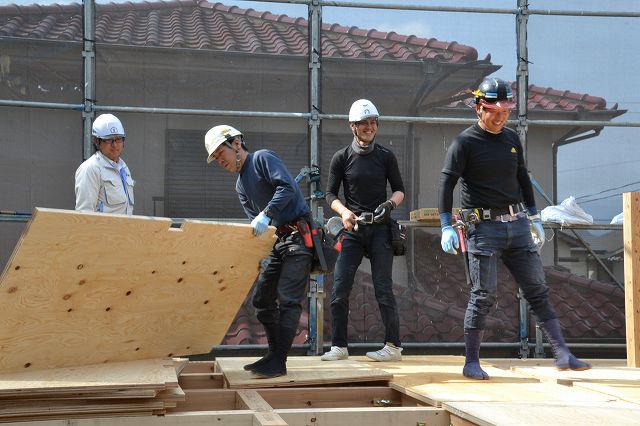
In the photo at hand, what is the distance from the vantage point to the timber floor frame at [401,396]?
3.81m

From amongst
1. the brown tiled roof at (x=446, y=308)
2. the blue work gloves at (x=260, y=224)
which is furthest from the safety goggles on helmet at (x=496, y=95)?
the brown tiled roof at (x=446, y=308)

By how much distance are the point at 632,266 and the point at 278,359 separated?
2813 millimetres

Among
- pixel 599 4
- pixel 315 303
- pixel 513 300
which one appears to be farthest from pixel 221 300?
pixel 599 4

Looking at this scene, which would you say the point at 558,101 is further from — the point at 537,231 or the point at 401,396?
the point at 401,396

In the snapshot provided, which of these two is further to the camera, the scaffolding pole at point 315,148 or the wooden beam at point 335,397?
the scaffolding pole at point 315,148

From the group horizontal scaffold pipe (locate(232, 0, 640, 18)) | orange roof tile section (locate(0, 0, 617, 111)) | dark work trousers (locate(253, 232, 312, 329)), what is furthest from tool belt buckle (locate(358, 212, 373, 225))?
horizontal scaffold pipe (locate(232, 0, 640, 18))

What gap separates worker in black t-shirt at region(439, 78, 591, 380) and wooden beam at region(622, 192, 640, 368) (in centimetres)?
89

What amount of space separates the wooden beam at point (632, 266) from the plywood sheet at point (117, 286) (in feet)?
9.27

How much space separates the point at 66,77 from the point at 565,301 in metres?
4.92

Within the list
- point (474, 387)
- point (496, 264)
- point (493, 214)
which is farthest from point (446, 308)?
point (474, 387)

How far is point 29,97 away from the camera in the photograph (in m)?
6.91

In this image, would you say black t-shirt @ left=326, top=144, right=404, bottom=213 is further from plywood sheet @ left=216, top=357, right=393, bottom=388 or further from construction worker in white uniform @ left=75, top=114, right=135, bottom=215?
construction worker in white uniform @ left=75, top=114, right=135, bottom=215

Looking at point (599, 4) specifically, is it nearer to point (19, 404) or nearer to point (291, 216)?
point (291, 216)

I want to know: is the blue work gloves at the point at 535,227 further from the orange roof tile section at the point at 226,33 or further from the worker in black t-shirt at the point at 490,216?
the orange roof tile section at the point at 226,33
